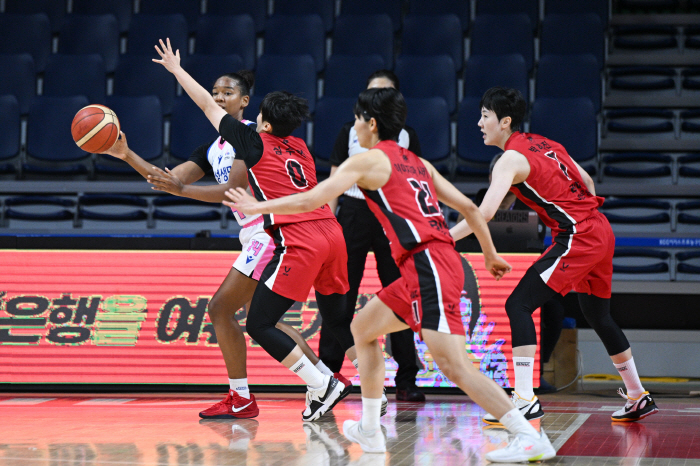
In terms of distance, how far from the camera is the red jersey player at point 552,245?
13.4ft

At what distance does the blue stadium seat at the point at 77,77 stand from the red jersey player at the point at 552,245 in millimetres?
6190

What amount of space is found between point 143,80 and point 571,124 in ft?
16.5

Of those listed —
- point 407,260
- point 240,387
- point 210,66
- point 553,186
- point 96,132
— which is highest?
point 210,66

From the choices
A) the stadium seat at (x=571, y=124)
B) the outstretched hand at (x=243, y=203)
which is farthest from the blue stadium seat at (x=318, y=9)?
the outstretched hand at (x=243, y=203)

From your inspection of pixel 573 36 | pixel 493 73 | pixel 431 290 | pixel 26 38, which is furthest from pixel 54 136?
pixel 431 290

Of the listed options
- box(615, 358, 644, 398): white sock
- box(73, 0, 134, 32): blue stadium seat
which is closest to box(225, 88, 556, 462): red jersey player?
box(615, 358, 644, 398): white sock

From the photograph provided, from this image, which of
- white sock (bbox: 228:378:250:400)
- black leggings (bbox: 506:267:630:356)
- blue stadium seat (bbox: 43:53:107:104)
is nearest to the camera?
black leggings (bbox: 506:267:630:356)

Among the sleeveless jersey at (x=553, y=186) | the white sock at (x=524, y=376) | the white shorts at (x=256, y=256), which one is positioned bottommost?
the white sock at (x=524, y=376)

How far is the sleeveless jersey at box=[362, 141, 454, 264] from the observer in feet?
10.7

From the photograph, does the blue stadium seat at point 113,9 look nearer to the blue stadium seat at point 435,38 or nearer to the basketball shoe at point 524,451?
the blue stadium seat at point 435,38

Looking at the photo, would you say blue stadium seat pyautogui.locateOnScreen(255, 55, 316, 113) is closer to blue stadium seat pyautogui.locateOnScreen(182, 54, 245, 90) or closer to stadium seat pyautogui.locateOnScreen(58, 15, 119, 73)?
blue stadium seat pyautogui.locateOnScreen(182, 54, 245, 90)

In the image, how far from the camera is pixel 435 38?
378 inches

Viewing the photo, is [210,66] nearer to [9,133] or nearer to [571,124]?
[9,133]

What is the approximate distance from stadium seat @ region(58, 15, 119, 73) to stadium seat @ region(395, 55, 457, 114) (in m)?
3.72
